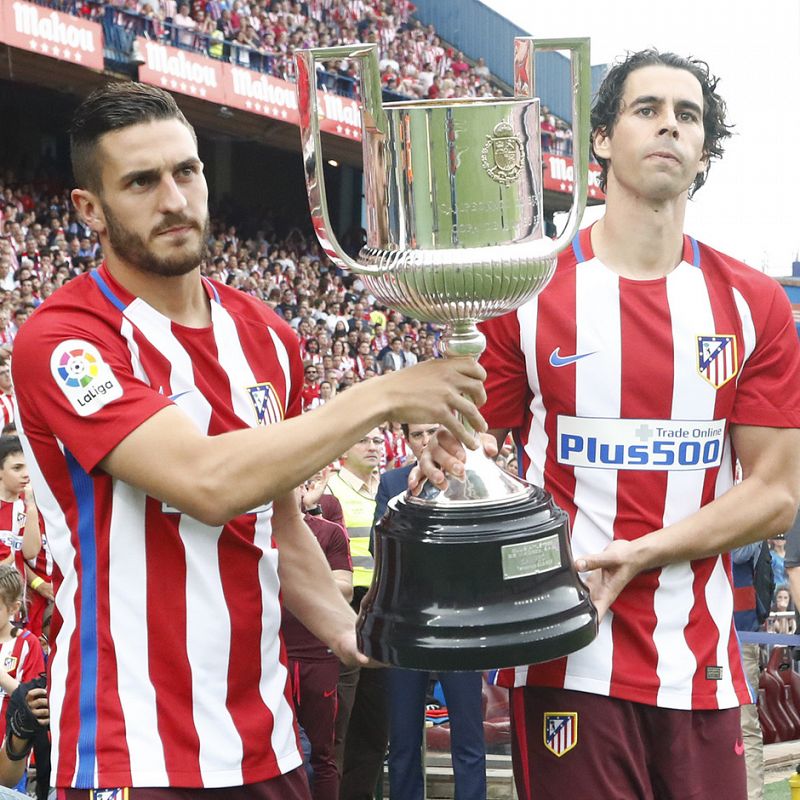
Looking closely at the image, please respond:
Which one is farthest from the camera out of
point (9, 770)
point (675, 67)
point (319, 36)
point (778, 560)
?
point (319, 36)

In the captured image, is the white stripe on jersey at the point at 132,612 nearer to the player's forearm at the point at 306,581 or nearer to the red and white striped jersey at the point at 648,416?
the player's forearm at the point at 306,581

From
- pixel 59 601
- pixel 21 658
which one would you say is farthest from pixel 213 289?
pixel 21 658

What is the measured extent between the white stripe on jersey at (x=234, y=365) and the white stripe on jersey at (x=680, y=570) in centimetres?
81

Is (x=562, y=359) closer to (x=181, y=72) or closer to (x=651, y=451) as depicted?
(x=651, y=451)

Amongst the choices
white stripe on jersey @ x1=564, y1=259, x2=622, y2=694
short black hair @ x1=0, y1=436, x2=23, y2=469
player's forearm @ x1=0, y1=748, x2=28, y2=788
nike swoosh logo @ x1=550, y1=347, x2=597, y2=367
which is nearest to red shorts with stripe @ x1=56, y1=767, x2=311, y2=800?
white stripe on jersey @ x1=564, y1=259, x2=622, y2=694

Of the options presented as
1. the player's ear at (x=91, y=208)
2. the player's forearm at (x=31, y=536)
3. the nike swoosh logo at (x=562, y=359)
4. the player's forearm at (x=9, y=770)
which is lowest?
the player's forearm at (x=9, y=770)

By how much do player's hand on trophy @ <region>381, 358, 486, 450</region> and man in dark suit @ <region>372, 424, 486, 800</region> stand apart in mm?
3365

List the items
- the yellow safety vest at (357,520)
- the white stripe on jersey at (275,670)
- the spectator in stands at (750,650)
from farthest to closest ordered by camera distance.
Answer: the yellow safety vest at (357,520), the spectator in stands at (750,650), the white stripe on jersey at (275,670)

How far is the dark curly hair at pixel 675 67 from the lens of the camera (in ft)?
8.22

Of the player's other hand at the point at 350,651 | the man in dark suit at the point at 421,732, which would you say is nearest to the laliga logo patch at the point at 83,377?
the player's other hand at the point at 350,651

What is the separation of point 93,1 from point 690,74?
54.6ft

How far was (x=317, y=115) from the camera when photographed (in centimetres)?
197

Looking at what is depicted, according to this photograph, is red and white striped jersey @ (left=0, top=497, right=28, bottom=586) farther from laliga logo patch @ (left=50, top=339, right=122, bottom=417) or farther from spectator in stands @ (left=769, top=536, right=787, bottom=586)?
spectator in stands @ (left=769, top=536, right=787, bottom=586)

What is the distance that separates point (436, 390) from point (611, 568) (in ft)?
2.05
